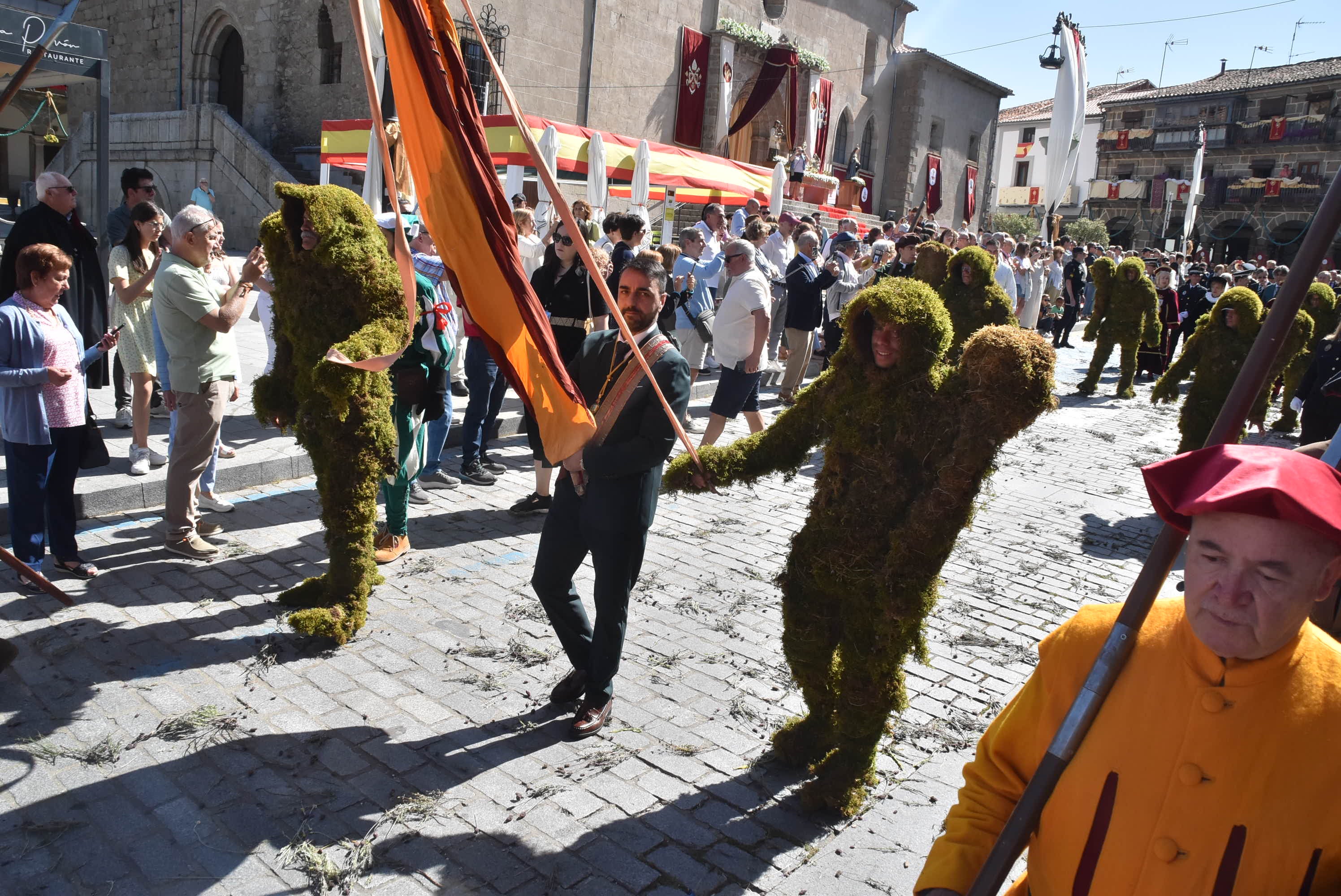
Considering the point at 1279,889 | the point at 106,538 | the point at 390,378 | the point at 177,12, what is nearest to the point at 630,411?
the point at 390,378

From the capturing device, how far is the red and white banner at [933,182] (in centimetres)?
4388

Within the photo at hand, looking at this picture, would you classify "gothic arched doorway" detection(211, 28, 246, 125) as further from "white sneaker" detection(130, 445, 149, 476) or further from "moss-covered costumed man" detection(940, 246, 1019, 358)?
"moss-covered costumed man" detection(940, 246, 1019, 358)

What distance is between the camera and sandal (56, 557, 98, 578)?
18.4 feet

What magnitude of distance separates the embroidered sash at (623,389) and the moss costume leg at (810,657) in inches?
40.1

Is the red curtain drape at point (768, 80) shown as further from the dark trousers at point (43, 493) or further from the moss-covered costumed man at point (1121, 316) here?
the dark trousers at point (43, 493)

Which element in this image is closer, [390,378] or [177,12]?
[390,378]

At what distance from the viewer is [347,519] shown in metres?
5.09

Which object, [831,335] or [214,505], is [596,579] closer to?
[214,505]

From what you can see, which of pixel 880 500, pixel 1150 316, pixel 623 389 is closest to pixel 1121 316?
pixel 1150 316

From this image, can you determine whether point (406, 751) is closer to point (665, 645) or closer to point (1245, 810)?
point (665, 645)

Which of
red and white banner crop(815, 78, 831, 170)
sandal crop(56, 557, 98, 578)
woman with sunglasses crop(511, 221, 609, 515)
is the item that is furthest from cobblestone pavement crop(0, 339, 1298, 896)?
red and white banner crop(815, 78, 831, 170)

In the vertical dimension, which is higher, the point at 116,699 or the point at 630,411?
the point at 630,411

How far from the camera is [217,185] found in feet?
78.8

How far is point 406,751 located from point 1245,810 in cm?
333
